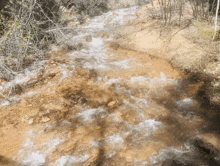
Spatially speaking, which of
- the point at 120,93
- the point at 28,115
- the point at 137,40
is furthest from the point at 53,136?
the point at 137,40

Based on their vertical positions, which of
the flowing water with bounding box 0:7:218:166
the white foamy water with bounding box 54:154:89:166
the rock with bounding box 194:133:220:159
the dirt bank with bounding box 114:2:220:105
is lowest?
the rock with bounding box 194:133:220:159

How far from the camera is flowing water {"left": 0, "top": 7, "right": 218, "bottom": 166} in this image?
2471 millimetres

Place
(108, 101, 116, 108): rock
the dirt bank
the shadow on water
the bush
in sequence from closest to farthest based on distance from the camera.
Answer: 1. the shadow on water
2. (108, 101, 116, 108): rock
3. the dirt bank
4. the bush

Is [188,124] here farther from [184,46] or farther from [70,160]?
[184,46]

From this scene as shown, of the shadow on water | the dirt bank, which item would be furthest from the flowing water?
the dirt bank

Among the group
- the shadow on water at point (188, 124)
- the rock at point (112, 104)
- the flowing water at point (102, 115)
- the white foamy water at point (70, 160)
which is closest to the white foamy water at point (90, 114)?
the flowing water at point (102, 115)

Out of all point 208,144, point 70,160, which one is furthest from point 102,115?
point 208,144

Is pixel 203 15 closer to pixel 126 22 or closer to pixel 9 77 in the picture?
pixel 126 22

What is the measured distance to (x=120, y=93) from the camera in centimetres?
353

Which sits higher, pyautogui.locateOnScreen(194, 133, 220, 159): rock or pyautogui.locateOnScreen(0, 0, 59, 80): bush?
pyautogui.locateOnScreen(0, 0, 59, 80): bush

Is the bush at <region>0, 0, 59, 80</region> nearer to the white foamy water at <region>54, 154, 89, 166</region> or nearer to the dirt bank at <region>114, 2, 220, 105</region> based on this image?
the white foamy water at <region>54, 154, 89, 166</region>

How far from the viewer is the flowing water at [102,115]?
2471 mm

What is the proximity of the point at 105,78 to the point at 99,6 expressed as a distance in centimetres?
507

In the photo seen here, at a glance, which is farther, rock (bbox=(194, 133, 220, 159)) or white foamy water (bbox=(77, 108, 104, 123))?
white foamy water (bbox=(77, 108, 104, 123))
